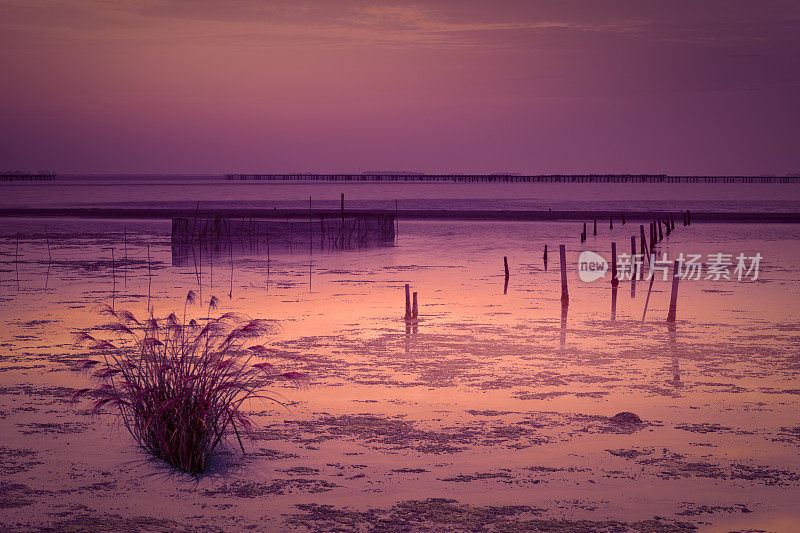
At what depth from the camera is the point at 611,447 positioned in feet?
35.2

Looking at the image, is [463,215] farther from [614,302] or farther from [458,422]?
[458,422]

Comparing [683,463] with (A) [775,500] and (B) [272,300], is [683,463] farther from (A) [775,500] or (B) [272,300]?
(B) [272,300]

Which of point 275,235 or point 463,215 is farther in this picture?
point 463,215

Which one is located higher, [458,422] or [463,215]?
[463,215]

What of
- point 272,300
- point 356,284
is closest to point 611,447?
point 272,300

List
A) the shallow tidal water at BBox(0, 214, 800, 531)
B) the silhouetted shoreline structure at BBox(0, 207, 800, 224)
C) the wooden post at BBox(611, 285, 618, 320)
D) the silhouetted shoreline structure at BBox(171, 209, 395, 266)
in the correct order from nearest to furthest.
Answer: the shallow tidal water at BBox(0, 214, 800, 531)
the wooden post at BBox(611, 285, 618, 320)
the silhouetted shoreline structure at BBox(171, 209, 395, 266)
the silhouetted shoreline structure at BBox(0, 207, 800, 224)

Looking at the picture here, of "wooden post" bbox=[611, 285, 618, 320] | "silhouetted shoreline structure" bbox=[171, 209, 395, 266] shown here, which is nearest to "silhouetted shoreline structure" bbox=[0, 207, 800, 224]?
"silhouetted shoreline structure" bbox=[171, 209, 395, 266]

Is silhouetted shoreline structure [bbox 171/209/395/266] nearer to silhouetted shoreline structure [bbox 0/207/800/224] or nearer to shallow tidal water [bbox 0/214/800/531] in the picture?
shallow tidal water [bbox 0/214/800/531]

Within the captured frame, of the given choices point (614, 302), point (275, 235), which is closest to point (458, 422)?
point (614, 302)

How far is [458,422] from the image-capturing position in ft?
38.7

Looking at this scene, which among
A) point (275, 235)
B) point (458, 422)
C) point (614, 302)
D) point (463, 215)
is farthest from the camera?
point (463, 215)

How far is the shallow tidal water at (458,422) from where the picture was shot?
28.8ft

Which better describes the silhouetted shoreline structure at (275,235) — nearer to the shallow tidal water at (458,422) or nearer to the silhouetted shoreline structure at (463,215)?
the shallow tidal water at (458,422)

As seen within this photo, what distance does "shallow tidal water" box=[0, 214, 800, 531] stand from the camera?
28.8 ft
